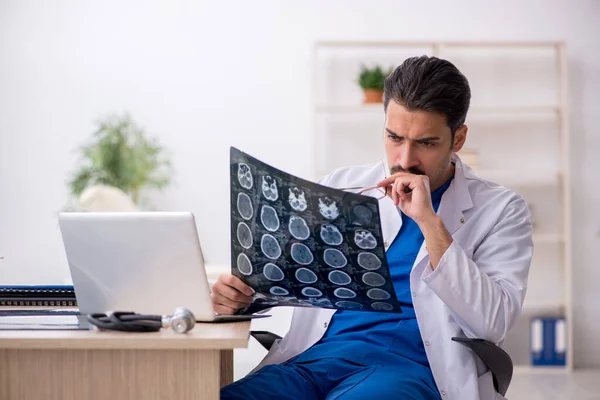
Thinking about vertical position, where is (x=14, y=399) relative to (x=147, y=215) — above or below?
below

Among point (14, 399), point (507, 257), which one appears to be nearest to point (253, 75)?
point (507, 257)

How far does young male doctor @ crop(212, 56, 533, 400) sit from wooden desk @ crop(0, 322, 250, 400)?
0.23 metres

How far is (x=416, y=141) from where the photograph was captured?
188cm

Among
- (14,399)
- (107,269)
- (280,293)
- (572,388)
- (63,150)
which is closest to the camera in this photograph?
(14,399)

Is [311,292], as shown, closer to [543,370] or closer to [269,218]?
[269,218]

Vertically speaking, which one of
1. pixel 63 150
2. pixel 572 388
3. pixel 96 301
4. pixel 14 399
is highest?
pixel 63 150

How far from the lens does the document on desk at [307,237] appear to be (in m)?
1.42

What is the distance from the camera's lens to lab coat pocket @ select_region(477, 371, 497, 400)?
181 centimetres

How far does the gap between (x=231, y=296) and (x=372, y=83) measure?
11.0ft

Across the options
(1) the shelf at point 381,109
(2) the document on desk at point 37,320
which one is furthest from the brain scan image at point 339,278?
(1) the shelf at point 381,109

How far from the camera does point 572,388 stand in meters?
4.36

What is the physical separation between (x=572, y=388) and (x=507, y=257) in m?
2.88

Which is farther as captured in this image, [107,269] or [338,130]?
[338,130]

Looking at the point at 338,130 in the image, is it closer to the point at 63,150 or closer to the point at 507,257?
the point at 63,150
